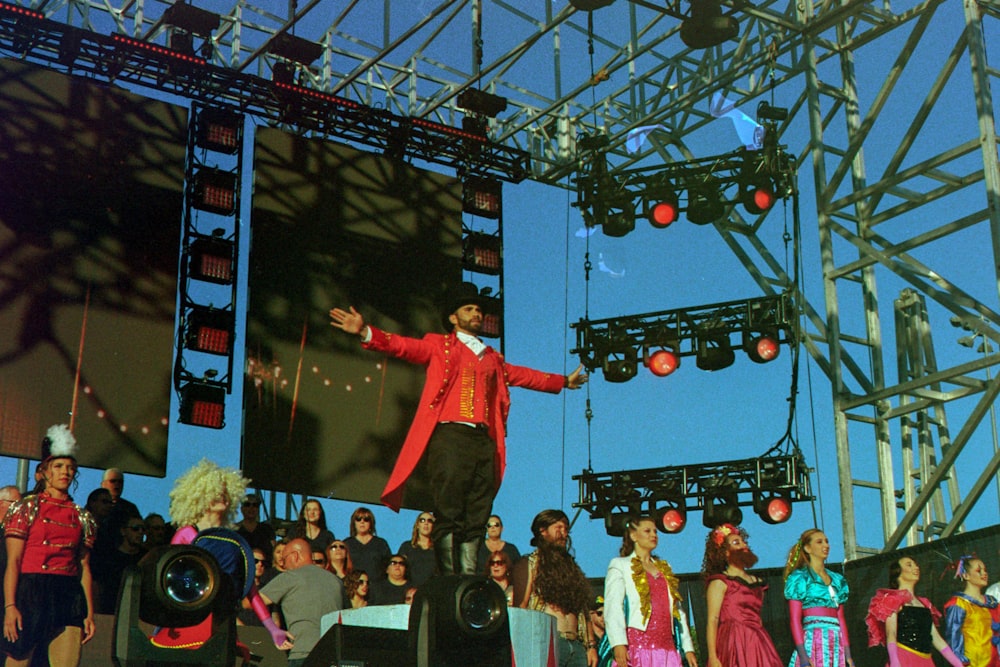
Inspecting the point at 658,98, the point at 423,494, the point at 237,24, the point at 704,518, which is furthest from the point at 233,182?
the point at 704,518

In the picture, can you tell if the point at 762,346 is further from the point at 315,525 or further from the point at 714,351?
the point at 315,525

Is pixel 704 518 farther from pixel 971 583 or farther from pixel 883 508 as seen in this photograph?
pixel 971 583

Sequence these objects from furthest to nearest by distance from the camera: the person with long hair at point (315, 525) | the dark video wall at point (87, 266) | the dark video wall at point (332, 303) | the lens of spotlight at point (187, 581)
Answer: the dark video wall at point (332, 303) < the dark video wall at point (87, 266) < the person with long hair at point (315, 525) < the lens of spotlight at point (187, 581)

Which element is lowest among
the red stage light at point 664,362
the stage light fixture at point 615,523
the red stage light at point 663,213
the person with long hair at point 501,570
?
the person with long hair at point 501,570

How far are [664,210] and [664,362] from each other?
1.66m

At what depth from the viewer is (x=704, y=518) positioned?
14727 millimetres

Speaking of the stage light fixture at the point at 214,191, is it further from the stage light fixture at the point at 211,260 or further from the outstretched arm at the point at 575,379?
the outstretched arm at the point at 575,379

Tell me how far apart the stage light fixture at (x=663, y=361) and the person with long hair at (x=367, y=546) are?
5.88 metres

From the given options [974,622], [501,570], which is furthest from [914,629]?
[501,570]

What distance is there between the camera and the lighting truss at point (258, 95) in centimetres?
Result: 1371

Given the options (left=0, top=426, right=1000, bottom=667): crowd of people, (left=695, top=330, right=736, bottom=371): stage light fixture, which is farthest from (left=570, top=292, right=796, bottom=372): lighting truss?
(left=0, top=426, right=1000, bottom=667): crowd of people

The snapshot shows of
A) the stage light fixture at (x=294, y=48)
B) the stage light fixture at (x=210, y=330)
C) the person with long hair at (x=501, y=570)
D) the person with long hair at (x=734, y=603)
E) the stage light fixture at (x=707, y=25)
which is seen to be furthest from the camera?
the stage light fixture at (x=294, y=48)

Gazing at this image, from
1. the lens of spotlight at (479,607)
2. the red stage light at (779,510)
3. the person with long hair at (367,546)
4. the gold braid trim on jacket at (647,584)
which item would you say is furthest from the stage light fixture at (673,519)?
the lens of spotlight at (479,607)

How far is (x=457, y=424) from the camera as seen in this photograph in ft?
20.6
